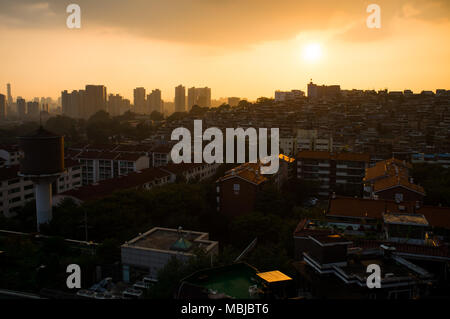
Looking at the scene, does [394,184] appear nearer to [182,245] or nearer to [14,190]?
[182,245]

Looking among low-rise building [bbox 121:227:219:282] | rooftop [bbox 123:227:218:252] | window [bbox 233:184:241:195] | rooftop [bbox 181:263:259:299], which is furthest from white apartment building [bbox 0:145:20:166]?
rooftop [bbox 181:263:259:299]

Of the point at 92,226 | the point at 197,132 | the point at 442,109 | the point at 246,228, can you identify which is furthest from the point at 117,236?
the point at 442,109

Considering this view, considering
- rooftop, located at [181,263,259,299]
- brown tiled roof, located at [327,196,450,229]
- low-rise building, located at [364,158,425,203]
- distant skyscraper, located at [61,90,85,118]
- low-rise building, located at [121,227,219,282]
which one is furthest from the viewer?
distant skyscraper, located at [61,90,85,118]

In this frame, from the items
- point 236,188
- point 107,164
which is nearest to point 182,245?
point 236,188

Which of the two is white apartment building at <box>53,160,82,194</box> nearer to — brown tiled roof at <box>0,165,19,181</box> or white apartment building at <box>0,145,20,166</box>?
brown tiled roof at <box>0,165,19,181</box>

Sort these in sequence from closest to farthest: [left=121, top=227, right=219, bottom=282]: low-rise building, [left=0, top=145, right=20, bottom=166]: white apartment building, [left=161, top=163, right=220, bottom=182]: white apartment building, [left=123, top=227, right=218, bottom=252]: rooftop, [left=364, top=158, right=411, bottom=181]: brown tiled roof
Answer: [left=121, top=227, right=219, bottom=282]: low-rise building
[left=123, top=227, right=218, bottom=252]: rooftop
[left=364, top=158, right=411, bottom=181]: brown tiled roof
[left=161, top=163, right=220, bottom=182]: white apartment building
[left=0, top=145, right=20, bottom=166]: white apartment building
